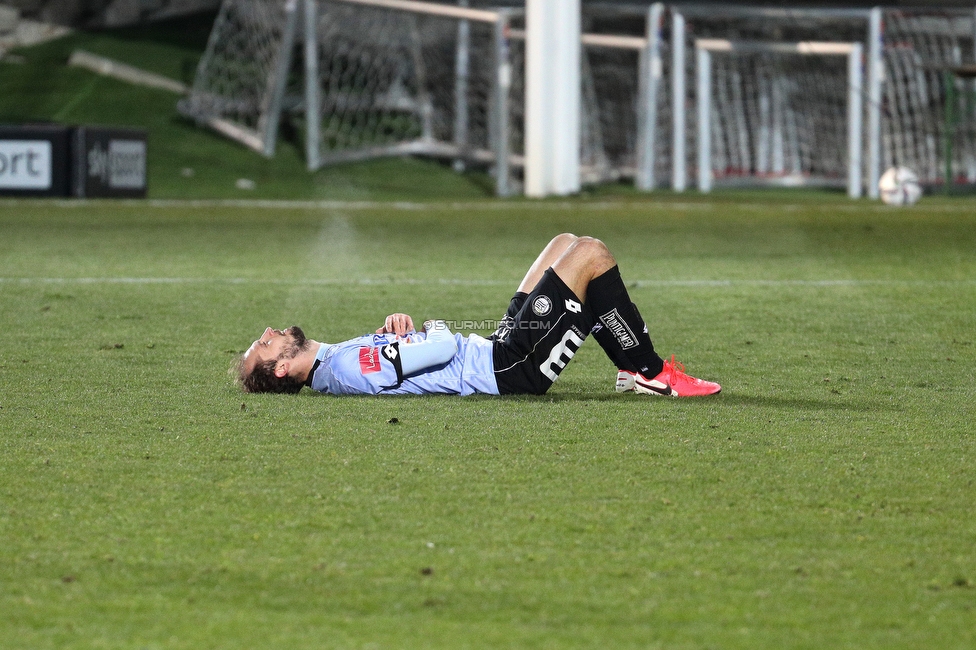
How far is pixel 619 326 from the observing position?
5.36 metres

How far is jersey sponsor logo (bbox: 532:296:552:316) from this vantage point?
5184mm

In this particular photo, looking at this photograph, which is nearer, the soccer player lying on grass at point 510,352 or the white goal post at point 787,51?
the soccer player lying on grass at point 510,352

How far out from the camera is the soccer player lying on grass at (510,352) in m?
5.25

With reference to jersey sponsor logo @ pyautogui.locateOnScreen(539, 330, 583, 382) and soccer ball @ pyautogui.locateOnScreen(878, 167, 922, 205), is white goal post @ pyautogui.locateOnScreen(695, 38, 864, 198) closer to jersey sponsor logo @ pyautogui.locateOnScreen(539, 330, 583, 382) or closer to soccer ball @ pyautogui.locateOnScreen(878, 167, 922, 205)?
soccer ball @ pyautogui.locateOnScreen(878, 167, 922, 205)

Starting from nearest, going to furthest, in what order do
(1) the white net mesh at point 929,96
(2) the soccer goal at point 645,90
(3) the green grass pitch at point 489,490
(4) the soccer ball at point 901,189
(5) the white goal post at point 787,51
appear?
1. (3) the green grass pitch at point 489,490
2. (4) the soccer ball at point 901,189
3. (5) the white goal post at point 787,51
4. (2) the soccer goal at point 645,90
5. (1) the white net mesh at point 929,96

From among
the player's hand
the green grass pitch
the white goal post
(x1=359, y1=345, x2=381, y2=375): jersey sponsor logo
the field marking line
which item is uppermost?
the white goal post

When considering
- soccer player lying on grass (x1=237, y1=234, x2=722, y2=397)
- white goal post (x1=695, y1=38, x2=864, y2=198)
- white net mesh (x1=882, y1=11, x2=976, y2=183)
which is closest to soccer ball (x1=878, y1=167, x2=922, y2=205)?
white goal post (x1=695, y1=38, x2=864, y2=198)

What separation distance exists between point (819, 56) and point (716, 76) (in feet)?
5.92

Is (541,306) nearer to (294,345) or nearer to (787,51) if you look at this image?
(294,345)

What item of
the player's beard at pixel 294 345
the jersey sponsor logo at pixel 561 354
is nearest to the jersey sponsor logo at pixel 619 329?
the jersey sponsor logo at pixel 561 354

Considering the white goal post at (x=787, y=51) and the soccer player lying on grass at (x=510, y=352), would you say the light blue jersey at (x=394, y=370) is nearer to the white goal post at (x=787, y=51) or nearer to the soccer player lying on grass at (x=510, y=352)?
the soccer player lying on grass at (x=510, y=352)

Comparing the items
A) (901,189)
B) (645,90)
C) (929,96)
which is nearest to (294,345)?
(901,189)

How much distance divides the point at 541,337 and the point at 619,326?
13.4 inches

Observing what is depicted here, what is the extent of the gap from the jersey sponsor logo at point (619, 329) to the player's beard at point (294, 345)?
1.21 meters
